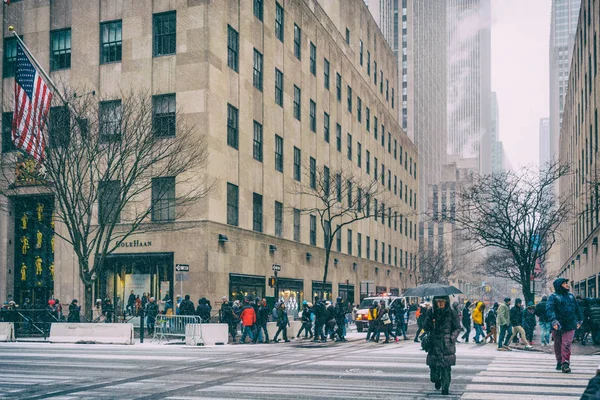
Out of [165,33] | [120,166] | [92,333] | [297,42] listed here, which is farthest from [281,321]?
[297,42]

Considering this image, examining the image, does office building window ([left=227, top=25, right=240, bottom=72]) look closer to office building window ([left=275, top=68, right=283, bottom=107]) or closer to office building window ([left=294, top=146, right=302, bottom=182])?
office building window ([left=275, top=68, right=283, bottom=107])

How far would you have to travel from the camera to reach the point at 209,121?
33094 millimetres

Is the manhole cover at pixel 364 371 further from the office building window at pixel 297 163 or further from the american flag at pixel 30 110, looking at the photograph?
the office building window at pixel 297 163

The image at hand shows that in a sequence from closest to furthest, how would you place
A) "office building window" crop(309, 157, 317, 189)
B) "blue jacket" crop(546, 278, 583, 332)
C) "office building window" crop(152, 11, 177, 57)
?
"blue jacket" crop(546, 278, 583, 332), "office building window" crop(152, 11, 177, 57), "office building window" crop(309, 157, 317, 189)

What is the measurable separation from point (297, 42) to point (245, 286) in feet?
58.7

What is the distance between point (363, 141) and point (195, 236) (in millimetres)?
32005

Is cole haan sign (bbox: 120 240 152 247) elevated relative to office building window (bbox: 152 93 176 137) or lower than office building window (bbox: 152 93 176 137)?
lower

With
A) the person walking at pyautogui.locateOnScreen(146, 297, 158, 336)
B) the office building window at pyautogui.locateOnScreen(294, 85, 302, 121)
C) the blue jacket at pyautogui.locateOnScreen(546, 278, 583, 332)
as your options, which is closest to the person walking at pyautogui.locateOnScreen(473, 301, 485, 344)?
the person walking at pyautogui.locateOnScreen(146, 297, 158, 336)

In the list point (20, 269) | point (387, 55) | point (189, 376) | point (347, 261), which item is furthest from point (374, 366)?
point (387, 55)

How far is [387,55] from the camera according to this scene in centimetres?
7612

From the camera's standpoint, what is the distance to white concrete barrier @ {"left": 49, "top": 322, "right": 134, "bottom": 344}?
982 inches

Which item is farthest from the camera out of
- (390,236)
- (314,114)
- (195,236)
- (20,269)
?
(390,236)

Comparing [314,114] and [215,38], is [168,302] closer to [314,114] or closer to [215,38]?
[215,38]

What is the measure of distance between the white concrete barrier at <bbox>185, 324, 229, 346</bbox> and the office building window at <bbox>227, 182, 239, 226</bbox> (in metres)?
10.5
